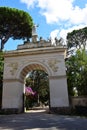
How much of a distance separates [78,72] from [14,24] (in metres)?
11.6

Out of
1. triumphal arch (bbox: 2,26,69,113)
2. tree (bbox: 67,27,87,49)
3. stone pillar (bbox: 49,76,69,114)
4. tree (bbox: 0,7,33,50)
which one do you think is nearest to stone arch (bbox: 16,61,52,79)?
triumphal arch (bbox: 2,26,69,113)

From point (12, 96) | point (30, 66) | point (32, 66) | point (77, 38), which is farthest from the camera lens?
point (77, 38)

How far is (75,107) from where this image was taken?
1892 centimetres

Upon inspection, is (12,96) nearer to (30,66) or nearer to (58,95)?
(30,66)

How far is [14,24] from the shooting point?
28.7m

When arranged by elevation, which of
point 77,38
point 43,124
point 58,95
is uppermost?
point 77,38

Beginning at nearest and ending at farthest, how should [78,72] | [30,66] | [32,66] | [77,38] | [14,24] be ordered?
[30,66], [32,66], [78,72], [14,24], [77,38]

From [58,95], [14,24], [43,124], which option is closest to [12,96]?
[58,95]

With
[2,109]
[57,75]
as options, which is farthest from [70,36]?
[2,109]

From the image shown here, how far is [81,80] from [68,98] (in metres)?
4.76

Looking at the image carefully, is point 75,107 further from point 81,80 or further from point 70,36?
point 70,36

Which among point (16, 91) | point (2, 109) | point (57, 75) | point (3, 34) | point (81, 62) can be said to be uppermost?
point (3, 34)

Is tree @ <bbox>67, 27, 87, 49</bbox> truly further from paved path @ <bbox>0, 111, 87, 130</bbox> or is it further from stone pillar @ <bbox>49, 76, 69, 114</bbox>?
paved path @ <bbox>0, 111, 87, 130</bbox>

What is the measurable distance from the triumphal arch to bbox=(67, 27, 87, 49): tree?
1158 cm
